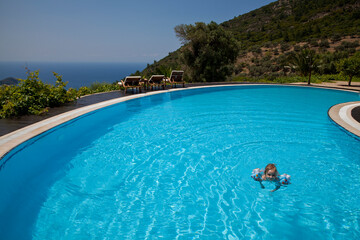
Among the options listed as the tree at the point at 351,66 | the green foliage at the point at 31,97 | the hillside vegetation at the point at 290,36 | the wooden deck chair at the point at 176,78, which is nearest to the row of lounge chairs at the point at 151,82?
the wooden deck chair at the point at 176,78

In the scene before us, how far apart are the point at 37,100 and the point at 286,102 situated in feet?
36.2

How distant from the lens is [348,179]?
14.3 feet

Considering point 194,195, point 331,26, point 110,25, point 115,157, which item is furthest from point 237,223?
point 110,25

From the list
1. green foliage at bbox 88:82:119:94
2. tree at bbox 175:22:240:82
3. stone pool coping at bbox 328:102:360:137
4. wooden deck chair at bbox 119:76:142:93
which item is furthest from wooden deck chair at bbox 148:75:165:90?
stone pool coping at bbox 328:102:360:137

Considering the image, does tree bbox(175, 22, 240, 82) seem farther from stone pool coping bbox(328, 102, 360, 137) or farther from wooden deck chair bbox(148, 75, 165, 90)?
stone pool coping bbox(328, 102, 360, 137)

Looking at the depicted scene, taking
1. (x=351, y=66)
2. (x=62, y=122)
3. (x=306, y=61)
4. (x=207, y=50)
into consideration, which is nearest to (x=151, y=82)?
(x=62, y=122)

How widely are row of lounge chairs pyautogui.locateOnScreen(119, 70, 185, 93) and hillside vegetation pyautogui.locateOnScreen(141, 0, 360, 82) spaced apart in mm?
4640

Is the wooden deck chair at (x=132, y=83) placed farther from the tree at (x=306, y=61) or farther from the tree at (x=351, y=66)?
the tree at (x=351, y=66)

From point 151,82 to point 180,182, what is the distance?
9897mm

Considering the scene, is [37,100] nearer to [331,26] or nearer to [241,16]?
[331,26]

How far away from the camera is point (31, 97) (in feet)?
24.2

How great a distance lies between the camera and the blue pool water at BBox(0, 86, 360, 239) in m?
3.17

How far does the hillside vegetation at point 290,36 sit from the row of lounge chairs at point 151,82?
464 centimetres

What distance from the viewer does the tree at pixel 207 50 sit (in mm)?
19500
